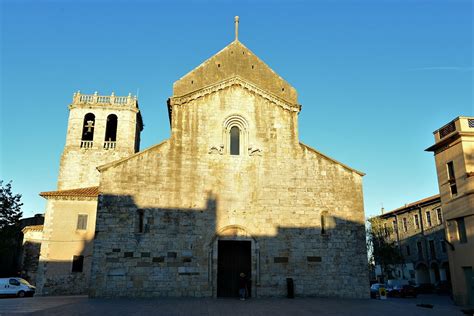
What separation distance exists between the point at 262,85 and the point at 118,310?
15.5 m

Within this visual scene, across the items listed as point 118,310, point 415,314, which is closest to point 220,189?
point 118,310

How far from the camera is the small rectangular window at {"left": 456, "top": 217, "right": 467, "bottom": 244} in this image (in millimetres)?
20203

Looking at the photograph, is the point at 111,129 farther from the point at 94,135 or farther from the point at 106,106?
the point at 94,135

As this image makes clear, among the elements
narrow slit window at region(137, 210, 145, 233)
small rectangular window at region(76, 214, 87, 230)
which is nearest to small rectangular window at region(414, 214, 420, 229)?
narrow slit window at region(137, 210, 145, 233)

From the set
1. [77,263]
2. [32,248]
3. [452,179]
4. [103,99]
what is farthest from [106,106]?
[452,179]

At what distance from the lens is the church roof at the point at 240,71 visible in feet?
76.2

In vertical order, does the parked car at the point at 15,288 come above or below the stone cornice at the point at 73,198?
below

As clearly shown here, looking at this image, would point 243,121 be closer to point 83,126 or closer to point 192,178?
point 192,178

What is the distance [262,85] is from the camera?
23828 millimetres

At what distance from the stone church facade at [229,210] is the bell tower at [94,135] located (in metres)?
17.3

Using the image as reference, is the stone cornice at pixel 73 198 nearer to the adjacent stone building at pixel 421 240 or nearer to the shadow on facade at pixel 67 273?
A: the shadow on facade at pixel 67 273

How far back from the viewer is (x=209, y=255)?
1878 cm

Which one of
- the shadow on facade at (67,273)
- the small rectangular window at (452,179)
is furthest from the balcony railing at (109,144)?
the small rectangular window at (452,179)

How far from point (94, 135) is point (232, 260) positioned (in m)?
23.1
